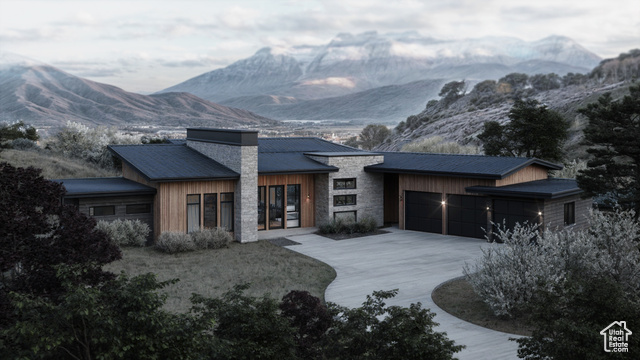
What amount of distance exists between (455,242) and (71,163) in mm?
25239

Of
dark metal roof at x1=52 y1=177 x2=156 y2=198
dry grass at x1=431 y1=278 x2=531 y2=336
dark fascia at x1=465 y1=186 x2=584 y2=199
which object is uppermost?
dark metal roof at x1=52 y1=177 x2=156 y2=198

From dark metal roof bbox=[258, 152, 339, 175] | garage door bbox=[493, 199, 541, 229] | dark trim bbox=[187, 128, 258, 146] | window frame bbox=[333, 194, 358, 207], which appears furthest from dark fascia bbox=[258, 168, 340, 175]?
garage door bbox=[493, 199, 541, 229]

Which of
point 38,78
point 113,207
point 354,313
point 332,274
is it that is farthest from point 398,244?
point 38,78

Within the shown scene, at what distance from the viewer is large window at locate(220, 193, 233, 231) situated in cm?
2164

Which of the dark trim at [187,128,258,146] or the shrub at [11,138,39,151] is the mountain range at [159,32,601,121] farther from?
the dark trim at [187,128,258,146]

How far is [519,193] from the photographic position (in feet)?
66.3

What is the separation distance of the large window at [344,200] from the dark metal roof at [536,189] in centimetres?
504

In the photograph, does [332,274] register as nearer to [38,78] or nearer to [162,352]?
[162,352]

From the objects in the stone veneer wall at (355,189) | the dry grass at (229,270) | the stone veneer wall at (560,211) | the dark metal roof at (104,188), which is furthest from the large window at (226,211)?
the stone veneer wall at (560,211)

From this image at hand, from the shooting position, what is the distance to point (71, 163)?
1407 inches

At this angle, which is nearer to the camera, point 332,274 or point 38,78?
point 332,274

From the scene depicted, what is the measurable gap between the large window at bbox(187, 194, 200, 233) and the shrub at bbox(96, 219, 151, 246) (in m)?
1.49

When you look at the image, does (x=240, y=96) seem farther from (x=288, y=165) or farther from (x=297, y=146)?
(x=288, y=165)

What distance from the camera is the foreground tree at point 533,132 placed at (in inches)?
1245
